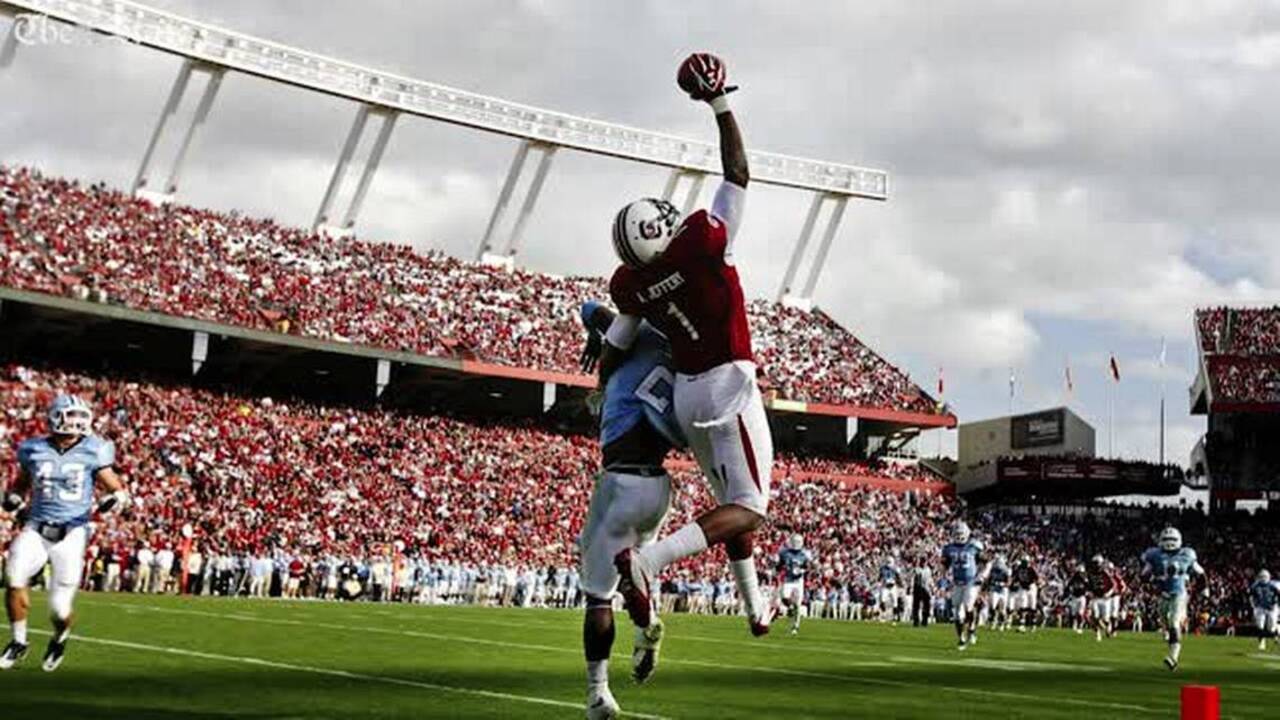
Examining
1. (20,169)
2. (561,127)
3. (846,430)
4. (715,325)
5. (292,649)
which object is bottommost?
(292,649)

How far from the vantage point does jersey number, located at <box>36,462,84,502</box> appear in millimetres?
11414

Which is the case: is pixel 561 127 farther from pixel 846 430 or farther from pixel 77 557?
pixel 77 557

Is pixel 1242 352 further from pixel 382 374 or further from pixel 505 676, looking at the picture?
pixel 505 676

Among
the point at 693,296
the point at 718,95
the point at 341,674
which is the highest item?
the point at 718,95

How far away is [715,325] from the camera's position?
299 inches

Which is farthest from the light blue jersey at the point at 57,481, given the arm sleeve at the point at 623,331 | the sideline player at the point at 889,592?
the sideline player at the point at 889,592

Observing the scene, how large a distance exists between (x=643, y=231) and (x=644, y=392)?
2.85ft

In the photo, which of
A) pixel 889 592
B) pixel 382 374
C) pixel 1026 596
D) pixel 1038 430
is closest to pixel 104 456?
pixel 889 592

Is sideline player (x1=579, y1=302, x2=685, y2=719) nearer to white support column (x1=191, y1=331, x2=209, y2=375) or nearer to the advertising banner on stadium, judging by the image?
white support column (x1=191, y1=331, x2=209, y2=375)

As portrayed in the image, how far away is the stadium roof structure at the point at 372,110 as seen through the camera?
43594 mm

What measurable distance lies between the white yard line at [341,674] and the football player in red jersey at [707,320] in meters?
1.64

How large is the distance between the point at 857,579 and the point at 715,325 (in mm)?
41894

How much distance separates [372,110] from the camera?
4894cm

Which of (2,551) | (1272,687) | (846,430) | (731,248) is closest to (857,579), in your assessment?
(846,430)
